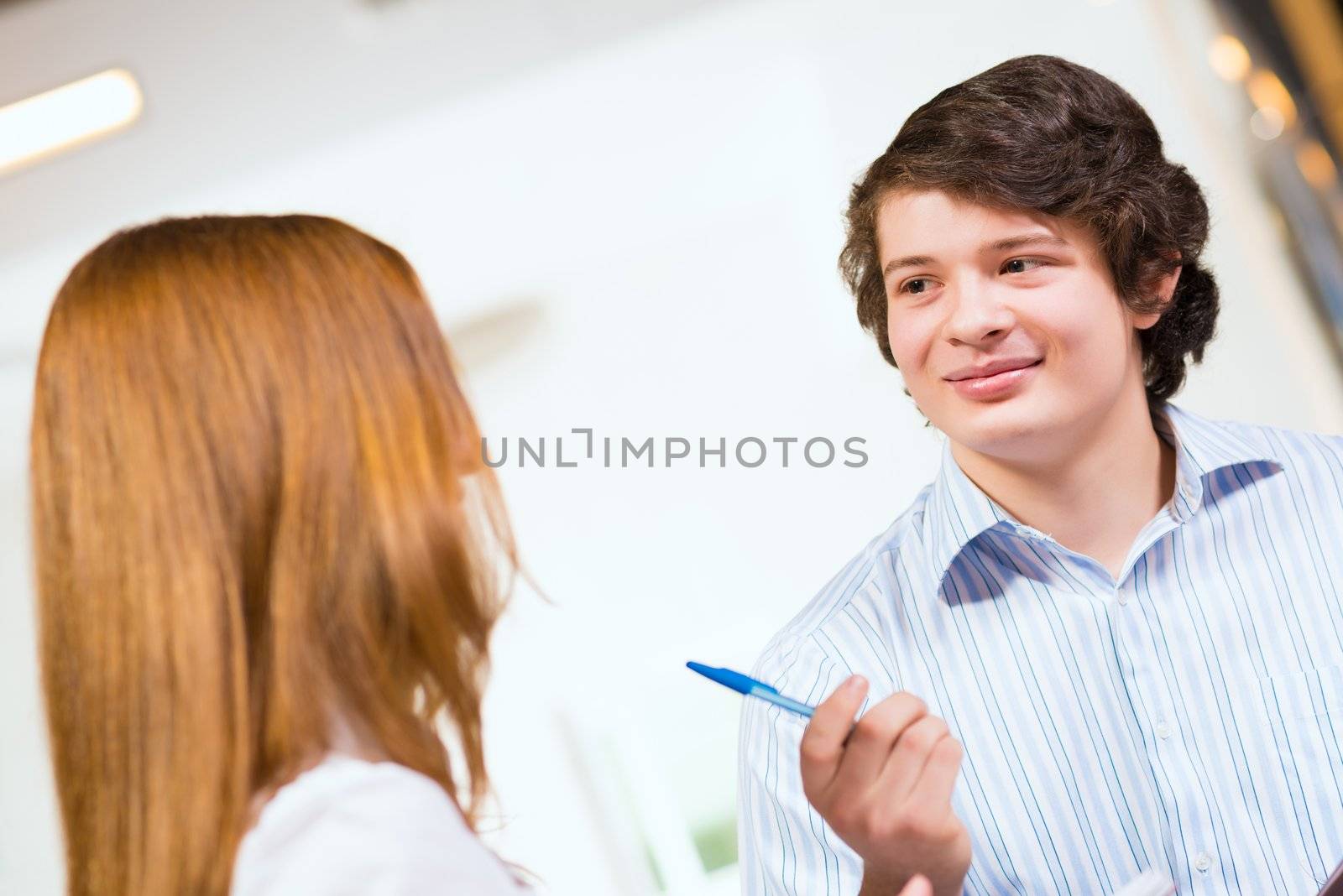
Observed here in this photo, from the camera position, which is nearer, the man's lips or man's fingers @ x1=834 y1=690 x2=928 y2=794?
man's fingers @ x1=834 y1=690 x2=928 y2=794

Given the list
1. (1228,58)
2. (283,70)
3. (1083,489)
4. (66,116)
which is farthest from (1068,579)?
(66,116)

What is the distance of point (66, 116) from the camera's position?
1.92 metres

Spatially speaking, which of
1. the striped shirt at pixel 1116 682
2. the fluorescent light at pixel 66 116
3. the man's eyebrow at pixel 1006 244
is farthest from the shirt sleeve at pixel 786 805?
the fluorescent light at pixel 66 116

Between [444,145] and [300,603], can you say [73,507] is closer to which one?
[300,603]

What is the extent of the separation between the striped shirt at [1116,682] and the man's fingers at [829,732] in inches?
9.8

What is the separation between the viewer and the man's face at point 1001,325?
1.21m

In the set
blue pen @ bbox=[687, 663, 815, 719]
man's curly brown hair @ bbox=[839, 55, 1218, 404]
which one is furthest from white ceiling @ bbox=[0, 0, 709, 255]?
blue pen @ bbox=[687, 663, 815, 719]

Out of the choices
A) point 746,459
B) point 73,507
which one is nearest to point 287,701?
point 73,507

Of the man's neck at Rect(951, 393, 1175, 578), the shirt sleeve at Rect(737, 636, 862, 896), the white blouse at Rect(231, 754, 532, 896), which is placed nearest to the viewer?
the white blouse at Rect(231, 754, 532, 896)

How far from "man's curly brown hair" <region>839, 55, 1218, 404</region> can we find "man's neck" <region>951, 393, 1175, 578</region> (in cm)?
15

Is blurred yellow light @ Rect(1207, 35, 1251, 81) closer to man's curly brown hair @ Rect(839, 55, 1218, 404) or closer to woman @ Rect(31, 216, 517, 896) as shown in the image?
man's curly brown hair @ Rect(839, 55, 1218, 404)

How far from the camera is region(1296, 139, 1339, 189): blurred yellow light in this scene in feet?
6.43

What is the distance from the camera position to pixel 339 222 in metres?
0.82

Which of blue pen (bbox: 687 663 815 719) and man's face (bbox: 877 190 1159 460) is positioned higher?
man's face (bbox: 877 190 1159 460)
